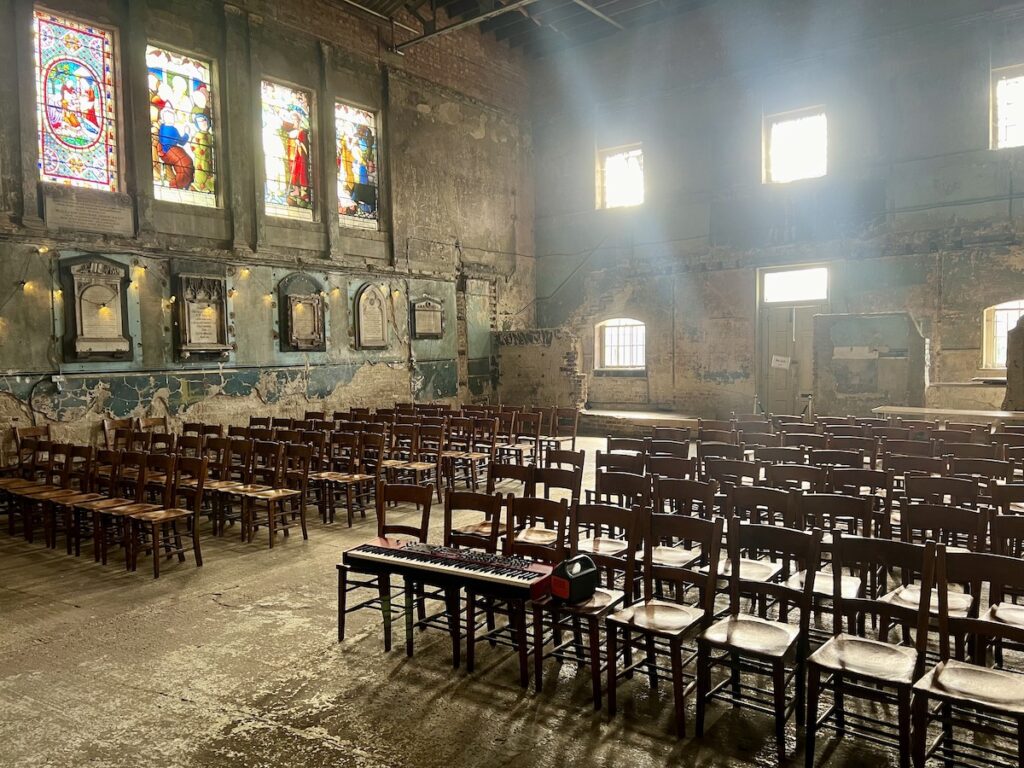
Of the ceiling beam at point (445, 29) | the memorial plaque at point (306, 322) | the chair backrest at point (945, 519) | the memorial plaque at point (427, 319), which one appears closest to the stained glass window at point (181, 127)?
the memorial plaque at point (306, 322)

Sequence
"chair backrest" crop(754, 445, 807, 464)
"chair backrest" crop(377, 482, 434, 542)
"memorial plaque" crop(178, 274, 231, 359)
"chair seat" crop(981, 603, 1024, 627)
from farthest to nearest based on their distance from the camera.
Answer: "memorial plaque" crop(178, 274, 231, 359) → "chair backrest" crop(754, 445, 807, 464) → "chair backrest" crop(377, 482, 434, 542) → "chair seat" crop(981, 603, 1024, 627)

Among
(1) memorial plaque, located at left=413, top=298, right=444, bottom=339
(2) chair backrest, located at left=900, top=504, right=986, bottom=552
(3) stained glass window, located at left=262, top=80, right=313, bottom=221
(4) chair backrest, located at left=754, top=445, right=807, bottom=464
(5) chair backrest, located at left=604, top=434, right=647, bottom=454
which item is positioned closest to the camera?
(2) chair backrest, located at left=900, top=504, right=986, bottom=552

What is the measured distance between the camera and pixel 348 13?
1538cm

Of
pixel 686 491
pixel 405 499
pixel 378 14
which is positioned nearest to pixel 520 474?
pixel 405 499

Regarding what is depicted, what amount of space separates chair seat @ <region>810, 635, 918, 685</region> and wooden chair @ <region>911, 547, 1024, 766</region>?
0.10 m

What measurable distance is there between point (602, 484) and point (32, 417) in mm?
8963

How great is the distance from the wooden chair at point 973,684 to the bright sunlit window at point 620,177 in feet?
52.9

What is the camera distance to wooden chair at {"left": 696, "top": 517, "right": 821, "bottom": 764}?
3318mm

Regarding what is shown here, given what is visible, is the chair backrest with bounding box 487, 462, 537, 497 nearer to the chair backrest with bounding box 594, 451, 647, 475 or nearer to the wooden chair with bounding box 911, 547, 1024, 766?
the chair backrest with bounding box 594, 451, 647, 475

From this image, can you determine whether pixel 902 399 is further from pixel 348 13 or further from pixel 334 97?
pixel 348 13

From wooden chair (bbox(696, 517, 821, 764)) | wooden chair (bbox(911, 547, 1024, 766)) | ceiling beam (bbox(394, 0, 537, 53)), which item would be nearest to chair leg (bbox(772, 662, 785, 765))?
wooden chair (bbox(696, 517, 821, 764))

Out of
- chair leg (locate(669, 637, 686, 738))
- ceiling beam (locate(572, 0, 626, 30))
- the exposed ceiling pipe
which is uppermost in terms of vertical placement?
ceiling beam (locate(572, 0, 626, 30))

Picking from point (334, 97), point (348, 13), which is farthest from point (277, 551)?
point (348, 13)

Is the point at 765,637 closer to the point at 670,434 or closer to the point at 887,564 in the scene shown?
the point at 887,564
